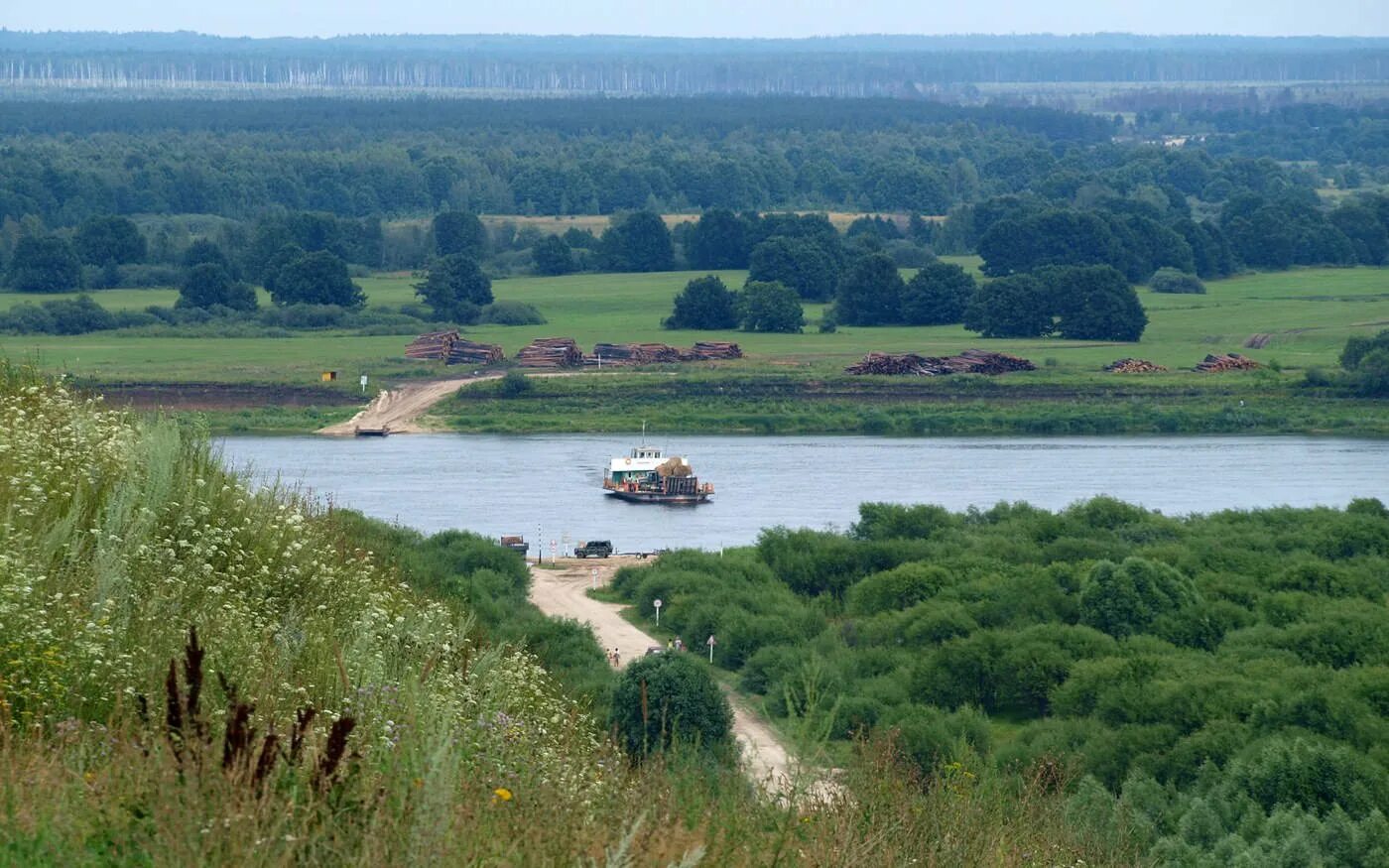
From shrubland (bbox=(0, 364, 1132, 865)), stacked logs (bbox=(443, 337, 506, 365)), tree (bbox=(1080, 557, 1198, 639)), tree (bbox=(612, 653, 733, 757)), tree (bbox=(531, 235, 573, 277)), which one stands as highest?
shrubland (bbox=(0, 364, 1132, 865))

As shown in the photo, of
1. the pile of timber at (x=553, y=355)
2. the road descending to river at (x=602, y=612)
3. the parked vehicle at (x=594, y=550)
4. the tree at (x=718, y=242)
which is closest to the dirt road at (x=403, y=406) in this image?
the pile of timber at (x=553, y=355)

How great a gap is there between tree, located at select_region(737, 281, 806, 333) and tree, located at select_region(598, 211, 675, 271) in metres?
17.9

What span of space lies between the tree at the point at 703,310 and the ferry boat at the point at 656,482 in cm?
2317

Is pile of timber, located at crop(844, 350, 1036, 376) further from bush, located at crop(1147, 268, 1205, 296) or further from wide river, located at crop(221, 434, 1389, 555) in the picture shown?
bush, located at crop(1147, 268, 1205, 296)

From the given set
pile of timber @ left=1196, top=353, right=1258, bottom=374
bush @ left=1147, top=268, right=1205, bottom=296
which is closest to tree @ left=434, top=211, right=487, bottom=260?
bush @ left=1147, top=268, right=1205, bottom=296

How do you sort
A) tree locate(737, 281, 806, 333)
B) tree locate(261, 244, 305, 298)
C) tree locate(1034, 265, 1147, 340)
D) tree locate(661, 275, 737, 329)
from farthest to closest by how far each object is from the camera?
tree locate(261, 244, 305, 298), tree locate(661, 275, 737, 329), tree locate(737, 281, 806, 333), tree locate(1034, 265, 1147, 340)

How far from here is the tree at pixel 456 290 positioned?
207 ft

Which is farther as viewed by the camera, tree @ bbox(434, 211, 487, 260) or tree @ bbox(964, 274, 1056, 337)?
tree @ bbox(434, 211, 487, 260)

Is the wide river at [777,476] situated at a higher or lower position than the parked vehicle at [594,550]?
lower

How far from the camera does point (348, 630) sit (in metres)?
8.87

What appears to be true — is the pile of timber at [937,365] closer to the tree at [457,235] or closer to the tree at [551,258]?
the tree at [551,258]

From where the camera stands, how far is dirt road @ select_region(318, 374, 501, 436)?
46.2 metres

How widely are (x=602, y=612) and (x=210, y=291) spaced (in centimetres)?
4080

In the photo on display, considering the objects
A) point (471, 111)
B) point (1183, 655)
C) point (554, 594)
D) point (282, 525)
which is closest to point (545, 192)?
point (471, 111)
